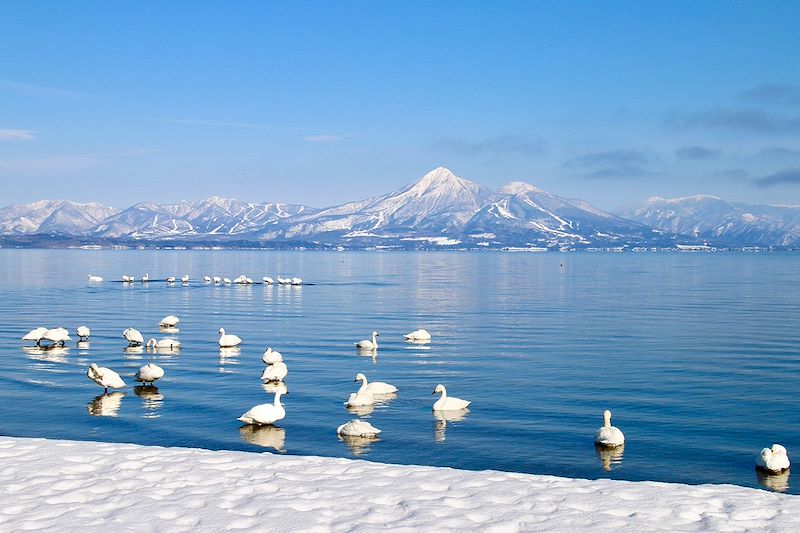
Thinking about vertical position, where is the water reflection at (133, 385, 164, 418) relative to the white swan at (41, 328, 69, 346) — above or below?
below

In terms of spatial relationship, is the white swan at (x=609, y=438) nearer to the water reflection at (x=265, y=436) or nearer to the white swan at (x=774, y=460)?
the white swan at (x=774, y=460)

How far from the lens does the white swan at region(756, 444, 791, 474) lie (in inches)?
919

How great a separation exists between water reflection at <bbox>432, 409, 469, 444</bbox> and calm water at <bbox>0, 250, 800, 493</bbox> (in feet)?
0.46

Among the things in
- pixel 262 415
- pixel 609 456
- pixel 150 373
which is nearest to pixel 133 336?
pixel 150 373

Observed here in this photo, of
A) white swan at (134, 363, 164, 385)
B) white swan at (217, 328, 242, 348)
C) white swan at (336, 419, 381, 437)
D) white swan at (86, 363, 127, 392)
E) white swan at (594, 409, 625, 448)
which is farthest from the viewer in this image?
white swan at (217, 328, 242, 348)

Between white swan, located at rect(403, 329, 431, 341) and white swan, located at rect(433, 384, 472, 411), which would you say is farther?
white swan, located at rect(403, 329, 431, 341)

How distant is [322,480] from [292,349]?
101 ft

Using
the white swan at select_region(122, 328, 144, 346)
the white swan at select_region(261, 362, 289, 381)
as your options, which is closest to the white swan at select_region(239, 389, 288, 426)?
the white swan at select_region(261, 362, 289, 381)

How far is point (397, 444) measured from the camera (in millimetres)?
26203

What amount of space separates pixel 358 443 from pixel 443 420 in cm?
452

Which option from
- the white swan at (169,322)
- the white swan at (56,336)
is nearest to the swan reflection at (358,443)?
the white swan at (56,336)

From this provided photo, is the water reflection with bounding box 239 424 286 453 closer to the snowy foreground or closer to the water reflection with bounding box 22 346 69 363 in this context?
the snowy foreground

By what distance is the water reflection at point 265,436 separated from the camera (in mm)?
26297

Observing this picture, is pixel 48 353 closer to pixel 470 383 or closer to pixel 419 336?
pixel 419 336
